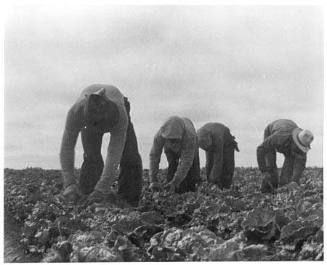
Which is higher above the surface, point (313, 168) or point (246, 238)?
point (313, 168)

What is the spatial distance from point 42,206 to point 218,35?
279 centimetres

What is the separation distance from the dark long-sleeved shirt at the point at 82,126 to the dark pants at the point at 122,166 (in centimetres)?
14

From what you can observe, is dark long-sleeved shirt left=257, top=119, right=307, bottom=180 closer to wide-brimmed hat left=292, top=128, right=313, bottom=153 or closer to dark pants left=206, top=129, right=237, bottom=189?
wide-brimmed hat left=292, top=128, right=313, bottom=153

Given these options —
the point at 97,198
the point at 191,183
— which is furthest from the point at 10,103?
the point at 191,183

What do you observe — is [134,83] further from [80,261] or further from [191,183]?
[80,261]

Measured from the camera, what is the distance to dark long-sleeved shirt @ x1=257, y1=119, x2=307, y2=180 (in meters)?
9.35

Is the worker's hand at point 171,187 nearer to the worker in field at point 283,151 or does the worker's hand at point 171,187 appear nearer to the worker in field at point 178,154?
the worker in field at point 178,154

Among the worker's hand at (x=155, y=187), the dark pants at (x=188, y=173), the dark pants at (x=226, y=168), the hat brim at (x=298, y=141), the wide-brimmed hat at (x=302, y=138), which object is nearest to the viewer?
the wide-brimmed hat at (x=302, y=138)

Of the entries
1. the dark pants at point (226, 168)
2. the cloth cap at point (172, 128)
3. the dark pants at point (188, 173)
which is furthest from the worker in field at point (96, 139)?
the dark pants at point (226, 168)

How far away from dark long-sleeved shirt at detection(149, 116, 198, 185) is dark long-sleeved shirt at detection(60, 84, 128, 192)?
3.72 feet

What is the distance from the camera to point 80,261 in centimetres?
634

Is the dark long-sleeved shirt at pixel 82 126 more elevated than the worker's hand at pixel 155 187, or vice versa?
the dark long-sleeved shirt at pixel 82 126

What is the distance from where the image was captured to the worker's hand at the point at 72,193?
8203 millimetres

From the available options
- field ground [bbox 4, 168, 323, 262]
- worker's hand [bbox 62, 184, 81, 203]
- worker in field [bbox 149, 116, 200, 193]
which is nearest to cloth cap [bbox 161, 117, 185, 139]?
worker in field [bbox 149, 116, 200, 193]
